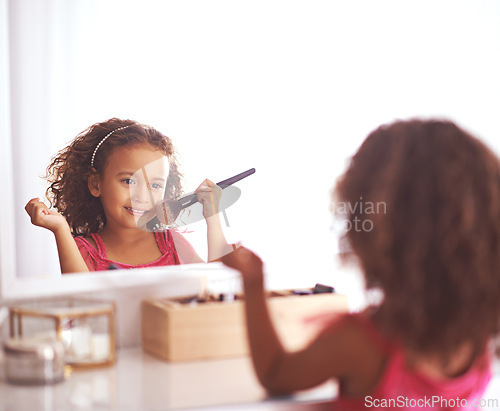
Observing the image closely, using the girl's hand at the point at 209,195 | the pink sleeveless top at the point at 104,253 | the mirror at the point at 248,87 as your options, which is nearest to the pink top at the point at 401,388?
the girl's hand at the point at 209,195

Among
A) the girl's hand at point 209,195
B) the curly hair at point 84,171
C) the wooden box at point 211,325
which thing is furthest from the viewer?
the curly hair at point 84,171

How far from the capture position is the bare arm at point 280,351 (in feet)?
1.93

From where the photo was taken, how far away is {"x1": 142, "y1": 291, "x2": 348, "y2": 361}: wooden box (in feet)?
2.38

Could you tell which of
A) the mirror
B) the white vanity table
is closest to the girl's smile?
the mirror

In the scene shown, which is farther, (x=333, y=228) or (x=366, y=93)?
(x=366, y=93)

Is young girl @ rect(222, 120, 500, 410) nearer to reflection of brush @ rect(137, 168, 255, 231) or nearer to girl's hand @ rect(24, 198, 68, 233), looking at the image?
reflection of brush @ rect(137, 168, 255, 231)

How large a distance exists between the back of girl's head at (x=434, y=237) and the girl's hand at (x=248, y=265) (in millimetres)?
111

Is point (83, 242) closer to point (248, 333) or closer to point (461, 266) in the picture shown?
point (248, 333)

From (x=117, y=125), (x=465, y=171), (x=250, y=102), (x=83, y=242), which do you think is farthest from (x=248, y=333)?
(x=250, y=102)

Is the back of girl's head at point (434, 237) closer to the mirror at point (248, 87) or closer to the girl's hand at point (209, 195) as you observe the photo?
the girl's hand at point (209, 195)

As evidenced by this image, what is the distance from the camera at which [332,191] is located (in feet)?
2.13

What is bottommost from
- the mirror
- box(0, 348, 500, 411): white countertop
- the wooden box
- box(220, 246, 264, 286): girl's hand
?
box(0, 348, 500, 411): white countertop

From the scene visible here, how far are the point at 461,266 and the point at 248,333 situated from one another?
0.22 metres

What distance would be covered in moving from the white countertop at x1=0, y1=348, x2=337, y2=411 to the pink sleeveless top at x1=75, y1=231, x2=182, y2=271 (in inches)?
34.4
